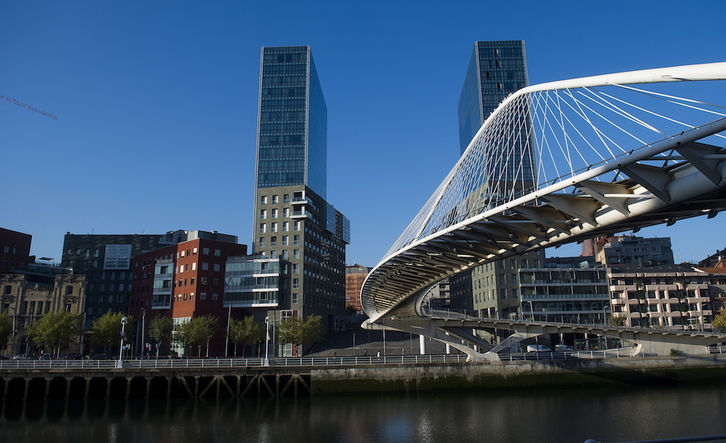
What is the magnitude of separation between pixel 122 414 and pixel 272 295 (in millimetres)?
45212

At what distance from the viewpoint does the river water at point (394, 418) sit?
2927cm

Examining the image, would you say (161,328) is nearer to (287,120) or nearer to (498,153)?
(287,120)

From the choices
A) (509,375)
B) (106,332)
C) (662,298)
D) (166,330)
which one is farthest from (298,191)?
(662,298)

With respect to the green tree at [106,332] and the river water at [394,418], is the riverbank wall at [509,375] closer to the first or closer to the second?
the river water at [394,418]

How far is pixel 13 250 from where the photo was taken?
94.8m

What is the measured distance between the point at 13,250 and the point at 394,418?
8925 cm

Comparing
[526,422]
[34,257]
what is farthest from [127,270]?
[526,422]

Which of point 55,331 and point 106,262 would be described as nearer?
point 55,331

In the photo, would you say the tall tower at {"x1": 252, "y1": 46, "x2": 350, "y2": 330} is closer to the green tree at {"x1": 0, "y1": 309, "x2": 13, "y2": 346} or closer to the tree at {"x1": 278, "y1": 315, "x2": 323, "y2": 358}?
the tree at {"x1": 278, "y1": 315, "x2": 323, "y2": 358}

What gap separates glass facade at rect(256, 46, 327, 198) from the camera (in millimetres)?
123875

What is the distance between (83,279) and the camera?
82812 mm

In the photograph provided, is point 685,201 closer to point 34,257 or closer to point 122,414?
point 122,414

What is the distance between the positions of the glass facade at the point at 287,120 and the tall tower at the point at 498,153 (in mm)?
43112

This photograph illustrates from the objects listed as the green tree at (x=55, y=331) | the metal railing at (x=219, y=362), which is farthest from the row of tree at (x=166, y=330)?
the metal railing at (x=219, y=362)
